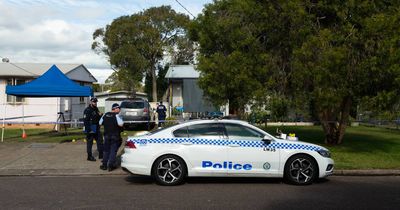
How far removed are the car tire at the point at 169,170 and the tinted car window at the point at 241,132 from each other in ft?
3.97

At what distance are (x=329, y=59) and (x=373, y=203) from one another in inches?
222

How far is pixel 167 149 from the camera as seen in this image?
389 inches

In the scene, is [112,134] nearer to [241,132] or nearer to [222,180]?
[222,180]

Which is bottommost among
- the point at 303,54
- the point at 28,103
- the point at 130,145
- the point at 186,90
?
the point at 130,145

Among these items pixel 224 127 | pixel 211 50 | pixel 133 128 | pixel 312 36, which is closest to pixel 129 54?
pixel 133 128

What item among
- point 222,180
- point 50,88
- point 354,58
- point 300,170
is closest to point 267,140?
point 300,170

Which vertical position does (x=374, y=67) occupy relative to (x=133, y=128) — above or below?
above

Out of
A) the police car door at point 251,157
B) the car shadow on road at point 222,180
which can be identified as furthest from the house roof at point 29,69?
the police car door at point 251,157

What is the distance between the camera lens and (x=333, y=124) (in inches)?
645

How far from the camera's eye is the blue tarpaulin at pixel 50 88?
19.9 metres

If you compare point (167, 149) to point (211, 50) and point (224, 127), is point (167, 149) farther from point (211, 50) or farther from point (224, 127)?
point (211, 50)

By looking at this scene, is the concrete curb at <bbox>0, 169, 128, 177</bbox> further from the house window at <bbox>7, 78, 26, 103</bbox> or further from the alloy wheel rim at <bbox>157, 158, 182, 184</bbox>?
the house window at <bbox>7, 78, 26, 103</bbox>

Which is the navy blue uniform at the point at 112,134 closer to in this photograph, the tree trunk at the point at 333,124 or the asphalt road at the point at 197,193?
the asphalt road at the point at 197,193

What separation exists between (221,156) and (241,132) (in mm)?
708
